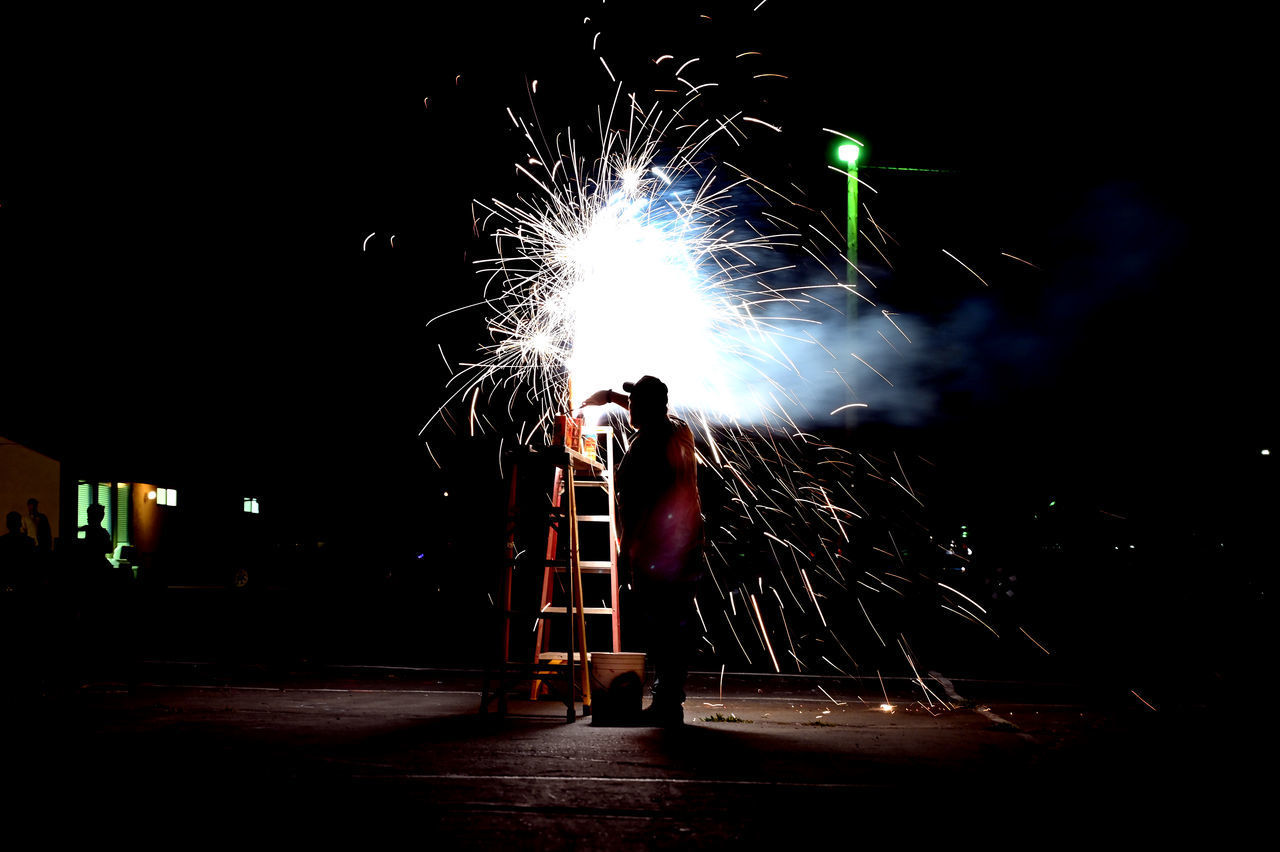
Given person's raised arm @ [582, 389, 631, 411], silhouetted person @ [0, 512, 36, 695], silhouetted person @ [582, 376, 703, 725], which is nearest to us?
silhouetted person @ [582, 376, 703, 725]

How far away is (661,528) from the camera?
211 inches

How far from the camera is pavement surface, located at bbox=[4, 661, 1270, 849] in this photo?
9.41 feet

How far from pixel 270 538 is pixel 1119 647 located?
21.8 m

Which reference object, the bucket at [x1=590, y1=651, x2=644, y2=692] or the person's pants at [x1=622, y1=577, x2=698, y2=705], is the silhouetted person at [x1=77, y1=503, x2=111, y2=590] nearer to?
the bucket at [x1=590, y1=651, x2=644, y2=692]

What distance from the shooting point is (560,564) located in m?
5.66

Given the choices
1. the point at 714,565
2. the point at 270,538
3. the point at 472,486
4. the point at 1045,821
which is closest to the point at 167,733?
the point at 1045,821

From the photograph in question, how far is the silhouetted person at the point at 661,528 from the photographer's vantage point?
534 cm

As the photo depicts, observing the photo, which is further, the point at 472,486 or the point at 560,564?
the point at 472,486

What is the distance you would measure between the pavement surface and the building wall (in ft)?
41.1

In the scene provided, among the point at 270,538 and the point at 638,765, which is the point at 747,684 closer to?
the point at 638,765

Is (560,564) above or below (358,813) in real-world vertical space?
above

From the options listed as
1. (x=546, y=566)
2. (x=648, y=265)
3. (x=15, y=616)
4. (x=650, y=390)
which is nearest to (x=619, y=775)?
(x=546, y=566)

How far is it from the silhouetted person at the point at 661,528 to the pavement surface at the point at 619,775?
0.62 meters

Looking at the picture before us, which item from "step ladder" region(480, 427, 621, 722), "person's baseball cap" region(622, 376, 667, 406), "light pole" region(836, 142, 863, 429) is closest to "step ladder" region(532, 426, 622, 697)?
"step ladder" region(480, 427, 621, 722)
